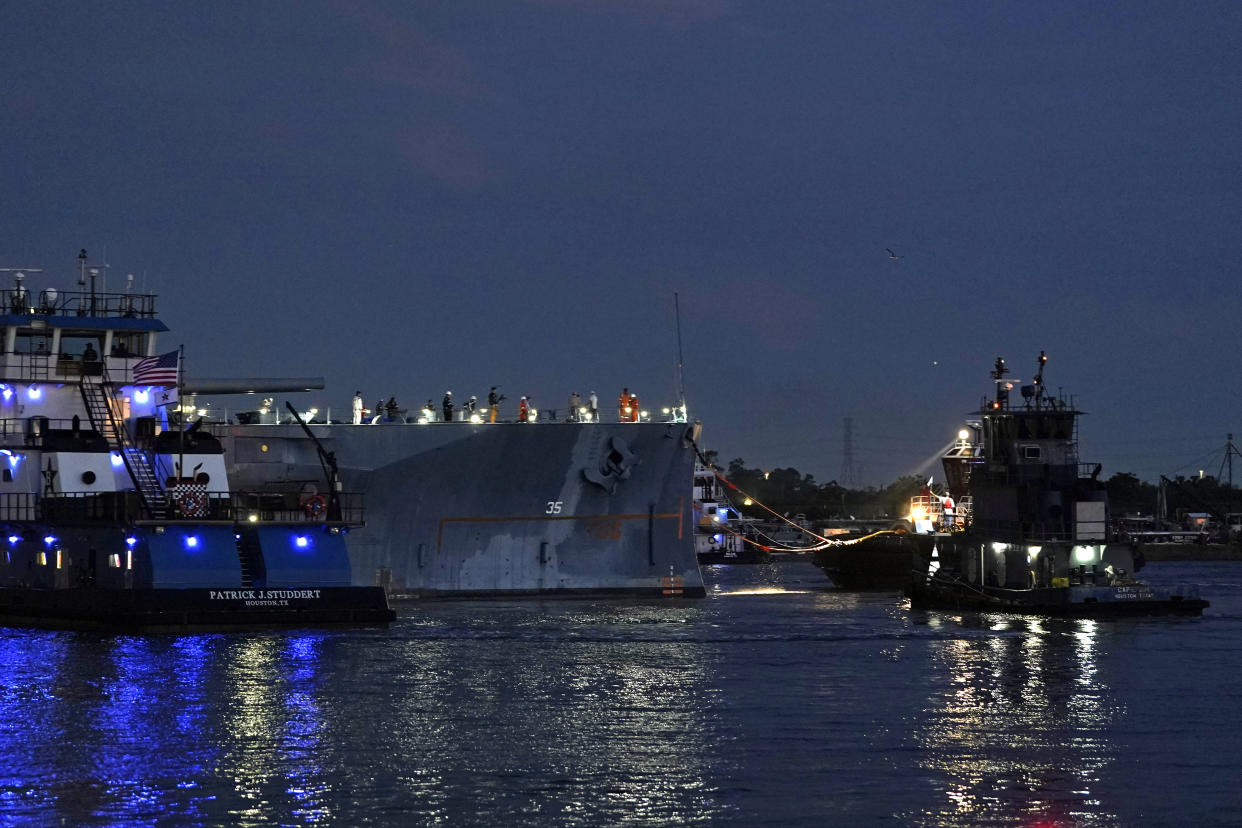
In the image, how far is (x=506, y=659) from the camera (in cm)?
3697

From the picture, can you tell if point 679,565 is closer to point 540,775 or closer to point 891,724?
point 891,724

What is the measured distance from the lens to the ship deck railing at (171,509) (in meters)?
40.9

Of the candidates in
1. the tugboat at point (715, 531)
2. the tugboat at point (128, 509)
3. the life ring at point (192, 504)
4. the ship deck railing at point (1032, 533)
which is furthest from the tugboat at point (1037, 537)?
the tugboat at point (715, 531)

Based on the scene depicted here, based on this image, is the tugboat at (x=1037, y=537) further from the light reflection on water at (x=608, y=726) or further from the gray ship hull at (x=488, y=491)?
the gray ship hull at (x=488, y=491)

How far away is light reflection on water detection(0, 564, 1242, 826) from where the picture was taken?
21.3 metres

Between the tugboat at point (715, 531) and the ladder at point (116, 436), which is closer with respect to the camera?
the ladder at point (116, 436)

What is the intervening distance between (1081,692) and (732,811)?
13.8 metres

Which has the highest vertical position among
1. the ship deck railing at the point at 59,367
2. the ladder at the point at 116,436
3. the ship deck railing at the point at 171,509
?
the ship deck railing at the point at 59,367

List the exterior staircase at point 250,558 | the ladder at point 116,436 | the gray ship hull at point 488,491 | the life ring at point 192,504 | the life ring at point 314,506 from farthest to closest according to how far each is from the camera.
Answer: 1. the gray ship hull at point 488,491
2. the life ring at point 314,506
3. the ladder at point 116,436
4. the exterior staircase at point 250,558
5. the life ring at point 192,504

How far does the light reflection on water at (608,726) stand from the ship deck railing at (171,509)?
2.89 metres

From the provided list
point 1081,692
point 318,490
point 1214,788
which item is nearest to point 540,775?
point 1214,788

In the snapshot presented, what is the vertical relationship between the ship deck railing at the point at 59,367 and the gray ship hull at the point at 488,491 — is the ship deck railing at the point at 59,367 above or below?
above

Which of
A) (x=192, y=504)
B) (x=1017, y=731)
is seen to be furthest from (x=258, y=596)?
(x=1017, y=731)

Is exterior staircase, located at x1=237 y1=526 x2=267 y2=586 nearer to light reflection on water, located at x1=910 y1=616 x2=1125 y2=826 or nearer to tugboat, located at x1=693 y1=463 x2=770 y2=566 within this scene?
light reflection on water, located at x1=910 y1=616 x2=1125 y2=826
